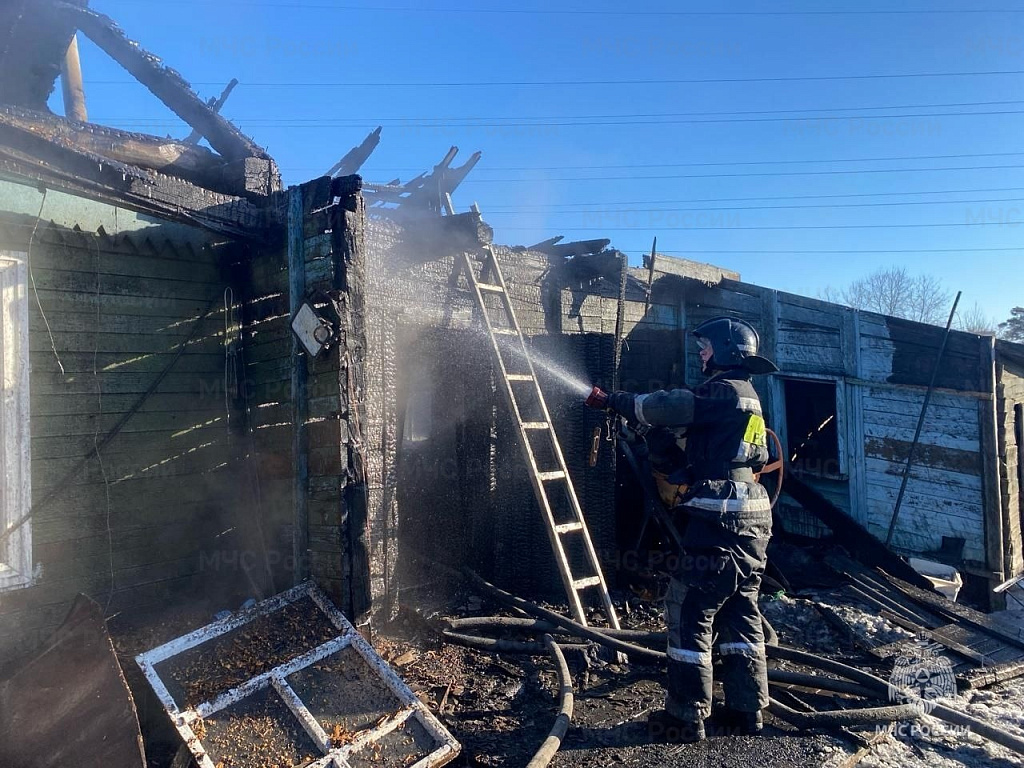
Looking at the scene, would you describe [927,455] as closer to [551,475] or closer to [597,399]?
[551,475]

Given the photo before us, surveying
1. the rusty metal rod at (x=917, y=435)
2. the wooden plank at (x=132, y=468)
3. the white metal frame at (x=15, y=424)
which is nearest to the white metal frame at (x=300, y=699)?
the white metal frame at (x=15, y=424)

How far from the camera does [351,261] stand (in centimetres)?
427

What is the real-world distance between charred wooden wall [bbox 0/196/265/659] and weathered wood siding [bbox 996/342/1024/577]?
7.87 meters

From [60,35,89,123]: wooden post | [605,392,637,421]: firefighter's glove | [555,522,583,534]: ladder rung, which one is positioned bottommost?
[555,522,583,534]: ladder rung

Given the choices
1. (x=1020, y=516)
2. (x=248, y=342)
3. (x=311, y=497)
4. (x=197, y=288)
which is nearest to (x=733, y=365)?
(x=311, y=497)

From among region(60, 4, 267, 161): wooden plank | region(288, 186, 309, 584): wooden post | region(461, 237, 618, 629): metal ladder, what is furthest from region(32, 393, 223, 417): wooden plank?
region(60, 4, 267, 161): wooden plank

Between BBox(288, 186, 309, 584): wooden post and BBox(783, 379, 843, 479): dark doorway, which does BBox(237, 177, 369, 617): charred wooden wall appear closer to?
BBox(288, 186, 309, 584): wooden post

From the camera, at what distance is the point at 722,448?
13.4 feet

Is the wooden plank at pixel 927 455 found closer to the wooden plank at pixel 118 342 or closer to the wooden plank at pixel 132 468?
the wooden plank at pixel 132 468

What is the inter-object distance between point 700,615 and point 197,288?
4317 mm

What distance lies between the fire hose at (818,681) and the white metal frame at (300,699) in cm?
60

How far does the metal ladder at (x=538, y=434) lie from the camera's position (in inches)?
204

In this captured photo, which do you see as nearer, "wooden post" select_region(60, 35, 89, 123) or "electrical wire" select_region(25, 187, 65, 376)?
"electrical wire" select_region(25, 187, 65, 376)

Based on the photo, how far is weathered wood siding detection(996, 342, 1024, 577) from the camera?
280 inches
